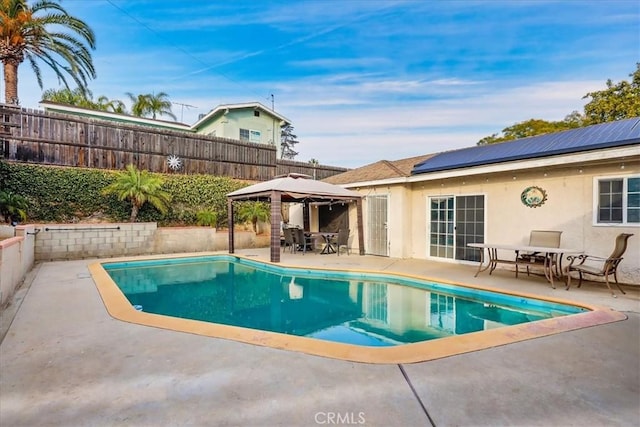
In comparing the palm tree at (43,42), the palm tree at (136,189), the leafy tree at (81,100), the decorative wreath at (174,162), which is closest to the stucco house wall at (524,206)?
the palm tree at (136,189)

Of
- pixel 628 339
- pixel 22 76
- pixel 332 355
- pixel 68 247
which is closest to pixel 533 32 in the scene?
pixel 628 339

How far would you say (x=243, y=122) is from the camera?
19609 millimetres

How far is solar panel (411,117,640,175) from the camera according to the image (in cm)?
654

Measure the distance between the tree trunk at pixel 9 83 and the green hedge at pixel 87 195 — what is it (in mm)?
2407

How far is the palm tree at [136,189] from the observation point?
36.2 feet

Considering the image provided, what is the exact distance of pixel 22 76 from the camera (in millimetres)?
11469

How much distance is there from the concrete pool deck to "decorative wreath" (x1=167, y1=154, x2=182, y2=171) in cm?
1024

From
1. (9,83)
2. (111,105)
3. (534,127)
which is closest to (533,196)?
(9,83)

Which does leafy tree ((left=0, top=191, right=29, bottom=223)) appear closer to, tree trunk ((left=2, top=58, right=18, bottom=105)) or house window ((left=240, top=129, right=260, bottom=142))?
tree trunk ((left=2, top=58, right=18, bottom=105))

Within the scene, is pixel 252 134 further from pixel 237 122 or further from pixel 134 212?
pixel 134 212

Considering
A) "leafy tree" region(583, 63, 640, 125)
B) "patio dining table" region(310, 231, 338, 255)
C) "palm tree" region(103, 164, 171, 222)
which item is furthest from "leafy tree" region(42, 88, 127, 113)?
"leafy tree" region(583, 63, 640, 125)

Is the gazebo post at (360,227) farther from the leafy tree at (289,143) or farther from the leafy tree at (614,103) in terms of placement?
the leafy tree at (289,143)

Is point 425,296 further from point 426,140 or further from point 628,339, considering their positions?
point 426,140

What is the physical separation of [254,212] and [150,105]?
1530 centimetres
